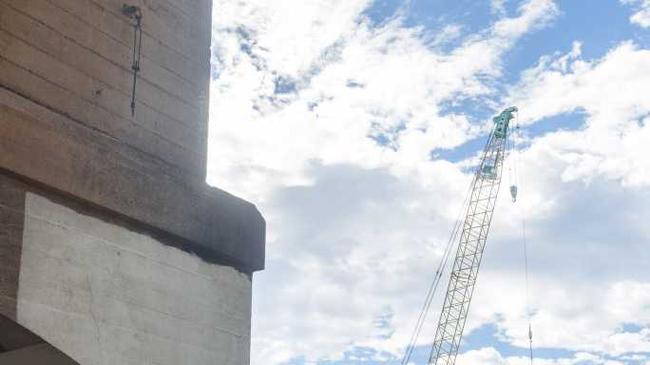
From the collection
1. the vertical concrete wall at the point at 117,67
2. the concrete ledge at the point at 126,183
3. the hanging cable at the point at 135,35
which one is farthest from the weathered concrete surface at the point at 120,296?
the hanging cable at the point at 135,35

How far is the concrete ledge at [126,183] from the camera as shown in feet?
18.8

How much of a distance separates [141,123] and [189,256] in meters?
1.09

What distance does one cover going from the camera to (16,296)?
5.47 metres

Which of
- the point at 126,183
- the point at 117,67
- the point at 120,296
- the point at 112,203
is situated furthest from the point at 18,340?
the point at 117,67

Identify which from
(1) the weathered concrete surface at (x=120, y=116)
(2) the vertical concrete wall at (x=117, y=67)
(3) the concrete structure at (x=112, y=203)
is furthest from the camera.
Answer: (2) the vertical concrete wall at (x=117, y=67)

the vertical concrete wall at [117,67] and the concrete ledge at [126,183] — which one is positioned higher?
the vertical concrete wall at [117,67]

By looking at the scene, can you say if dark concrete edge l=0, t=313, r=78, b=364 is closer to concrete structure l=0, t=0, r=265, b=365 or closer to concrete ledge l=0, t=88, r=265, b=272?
concrete structure l=0, t=0, r=265, b=365

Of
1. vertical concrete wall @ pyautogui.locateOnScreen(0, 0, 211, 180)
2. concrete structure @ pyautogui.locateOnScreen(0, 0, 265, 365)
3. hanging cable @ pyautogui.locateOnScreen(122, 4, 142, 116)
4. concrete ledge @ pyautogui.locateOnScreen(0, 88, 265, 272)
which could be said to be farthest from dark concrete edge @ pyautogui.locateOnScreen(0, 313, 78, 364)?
hanging cable @ pyautogui.locateOnScreen(122, 4, 142, 116)

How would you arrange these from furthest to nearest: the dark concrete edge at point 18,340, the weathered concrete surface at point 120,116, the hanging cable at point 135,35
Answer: the hanging cable at point 135,35 < the weathered concrete surface at point 120,116 < the dark concrete edge at point 18,340

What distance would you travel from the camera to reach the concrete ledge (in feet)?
18.8

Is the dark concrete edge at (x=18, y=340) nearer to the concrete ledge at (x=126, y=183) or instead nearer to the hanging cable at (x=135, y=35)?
the concrete ledge at (x=126, y=183)

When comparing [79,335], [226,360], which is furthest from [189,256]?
[79,335]

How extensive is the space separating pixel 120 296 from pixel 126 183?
81cm

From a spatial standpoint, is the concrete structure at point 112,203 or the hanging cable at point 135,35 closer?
the concrete structure at point 112,203
